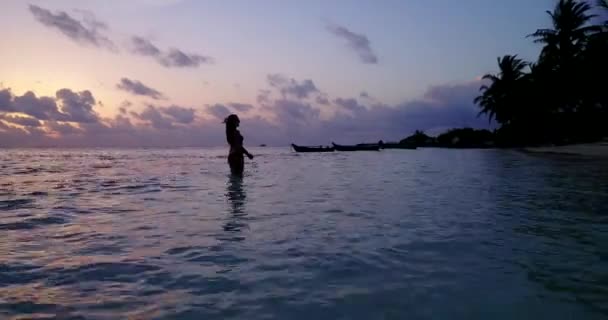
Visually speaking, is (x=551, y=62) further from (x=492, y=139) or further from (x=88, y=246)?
(x=88, y=246)

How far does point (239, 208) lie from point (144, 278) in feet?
15.2

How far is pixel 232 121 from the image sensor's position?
52.7 feet

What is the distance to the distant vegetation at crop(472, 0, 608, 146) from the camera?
38.1 m

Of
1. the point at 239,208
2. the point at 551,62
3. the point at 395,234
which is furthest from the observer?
the point at 551,62

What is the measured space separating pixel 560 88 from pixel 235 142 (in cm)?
4136

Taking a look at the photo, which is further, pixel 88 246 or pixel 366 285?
pixel 88 246

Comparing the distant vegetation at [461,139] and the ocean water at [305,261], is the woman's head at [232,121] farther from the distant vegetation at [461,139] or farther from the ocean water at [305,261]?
the distant vegetation at [461,139]

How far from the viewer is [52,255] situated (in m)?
4.71

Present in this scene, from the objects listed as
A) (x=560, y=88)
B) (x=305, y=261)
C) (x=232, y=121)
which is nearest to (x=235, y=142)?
(x=232, y=121)

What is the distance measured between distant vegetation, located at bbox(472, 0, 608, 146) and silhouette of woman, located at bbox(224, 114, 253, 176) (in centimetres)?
3298

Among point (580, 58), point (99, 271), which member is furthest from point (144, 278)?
point (580, 58)

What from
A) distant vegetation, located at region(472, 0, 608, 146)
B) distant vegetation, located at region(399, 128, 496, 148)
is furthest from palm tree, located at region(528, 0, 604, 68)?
distant vegetation, located at region(399, 128, 496, 148)

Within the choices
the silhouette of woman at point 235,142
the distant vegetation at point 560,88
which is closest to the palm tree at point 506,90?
the distant vegetation at point 560,88

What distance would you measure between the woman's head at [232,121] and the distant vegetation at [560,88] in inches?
1299
